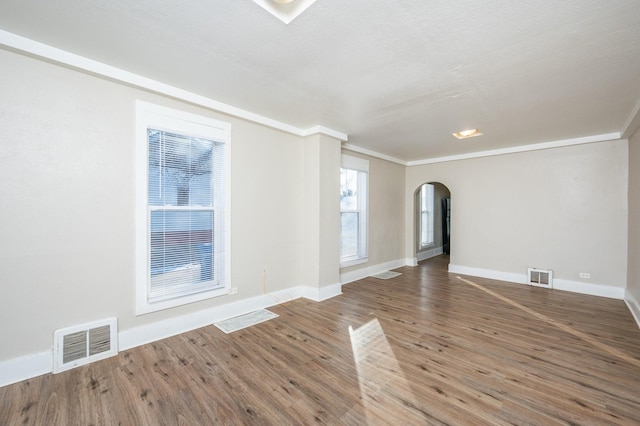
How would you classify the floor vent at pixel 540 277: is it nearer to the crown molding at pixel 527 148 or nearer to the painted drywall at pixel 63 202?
the crown molding at pixel 527 148

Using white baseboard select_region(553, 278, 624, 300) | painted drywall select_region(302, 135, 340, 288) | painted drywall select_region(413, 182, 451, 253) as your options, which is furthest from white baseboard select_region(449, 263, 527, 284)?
painted drywall select_region(302, 135, 340, 288)

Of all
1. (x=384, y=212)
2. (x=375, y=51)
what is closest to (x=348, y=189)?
(x=384, y=212)

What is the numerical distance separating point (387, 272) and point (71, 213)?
5.29m

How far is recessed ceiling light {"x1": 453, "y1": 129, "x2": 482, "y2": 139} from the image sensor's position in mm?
4248

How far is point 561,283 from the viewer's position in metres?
4.72

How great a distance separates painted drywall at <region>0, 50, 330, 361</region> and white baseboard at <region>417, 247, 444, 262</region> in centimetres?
613

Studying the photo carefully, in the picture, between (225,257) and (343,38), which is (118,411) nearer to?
(225,257)

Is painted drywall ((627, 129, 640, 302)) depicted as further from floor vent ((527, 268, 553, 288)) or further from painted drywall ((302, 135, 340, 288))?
painted drywall ((302, 135, 340, 288))

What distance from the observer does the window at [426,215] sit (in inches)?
307

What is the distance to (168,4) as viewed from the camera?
5.57 ft

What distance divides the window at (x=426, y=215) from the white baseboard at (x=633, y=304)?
4.01m

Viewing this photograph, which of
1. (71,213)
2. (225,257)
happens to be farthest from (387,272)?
(71,213)

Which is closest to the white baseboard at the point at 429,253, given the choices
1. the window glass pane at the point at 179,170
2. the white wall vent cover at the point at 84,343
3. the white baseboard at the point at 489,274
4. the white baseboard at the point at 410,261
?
the white baseboard at the point at 410,261

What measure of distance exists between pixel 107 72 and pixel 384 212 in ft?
16.7
